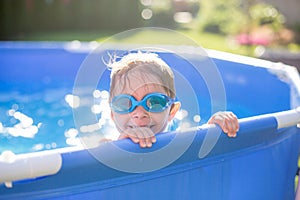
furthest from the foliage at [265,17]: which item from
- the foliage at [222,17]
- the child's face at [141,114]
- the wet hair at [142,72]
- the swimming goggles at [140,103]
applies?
the swimming goggles at [140,103]

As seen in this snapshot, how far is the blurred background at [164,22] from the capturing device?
867cm

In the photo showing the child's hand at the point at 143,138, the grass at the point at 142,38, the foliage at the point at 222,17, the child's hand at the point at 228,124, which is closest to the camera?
the child's hand at the point at 143,138

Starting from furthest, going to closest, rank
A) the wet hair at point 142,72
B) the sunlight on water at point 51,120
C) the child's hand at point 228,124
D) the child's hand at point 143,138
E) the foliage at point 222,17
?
the foliage at point 222,17 < the sunlight on water at point 51,120 < the wet hair at point 142,72 < the child's hand at point 228,124 < the child's hand at point 143,138

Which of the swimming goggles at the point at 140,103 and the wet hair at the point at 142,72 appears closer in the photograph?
the swimming goggles at the point at 140,103

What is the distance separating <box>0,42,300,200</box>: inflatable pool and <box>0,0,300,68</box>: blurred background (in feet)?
10.9

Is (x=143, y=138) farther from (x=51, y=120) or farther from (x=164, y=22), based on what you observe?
(x=164, y=22)

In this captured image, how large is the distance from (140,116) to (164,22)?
412 inches

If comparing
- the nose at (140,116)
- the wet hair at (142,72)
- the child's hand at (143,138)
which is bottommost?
the child's hand at (143,138)

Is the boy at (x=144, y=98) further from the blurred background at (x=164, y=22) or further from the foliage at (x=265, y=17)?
the foliage at (x=265, y=17)

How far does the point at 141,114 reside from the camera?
2057mm

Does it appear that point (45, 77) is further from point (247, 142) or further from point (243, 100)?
point (247, 142)

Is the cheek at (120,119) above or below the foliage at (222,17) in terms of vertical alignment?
below

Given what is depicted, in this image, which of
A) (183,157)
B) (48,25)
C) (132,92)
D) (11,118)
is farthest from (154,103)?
(48,25)

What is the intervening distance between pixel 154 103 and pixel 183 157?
33 cm
